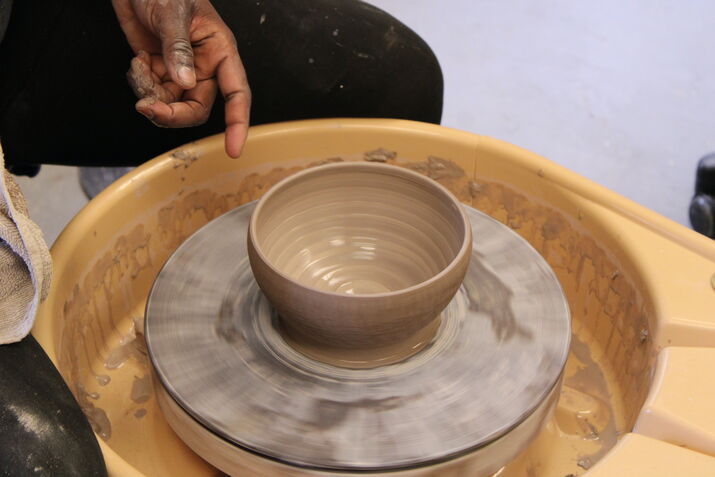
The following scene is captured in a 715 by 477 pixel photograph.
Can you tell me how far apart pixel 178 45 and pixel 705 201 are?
1730 millimetres

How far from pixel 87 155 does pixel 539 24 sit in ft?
8.34

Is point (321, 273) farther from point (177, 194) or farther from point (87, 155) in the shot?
point (87, 155)

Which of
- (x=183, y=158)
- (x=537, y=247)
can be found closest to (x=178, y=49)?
(x=183, y=158)

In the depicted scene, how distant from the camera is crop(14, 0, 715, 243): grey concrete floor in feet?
8.39

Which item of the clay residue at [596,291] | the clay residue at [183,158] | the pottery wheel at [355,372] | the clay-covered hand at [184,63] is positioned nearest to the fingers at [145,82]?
the clay-covered hand at [184,63]

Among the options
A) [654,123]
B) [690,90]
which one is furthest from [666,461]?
[690,90]

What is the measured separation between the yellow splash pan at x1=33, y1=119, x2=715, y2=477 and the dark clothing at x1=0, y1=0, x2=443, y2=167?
0.08m

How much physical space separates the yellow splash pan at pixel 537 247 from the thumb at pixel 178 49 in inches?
8.8

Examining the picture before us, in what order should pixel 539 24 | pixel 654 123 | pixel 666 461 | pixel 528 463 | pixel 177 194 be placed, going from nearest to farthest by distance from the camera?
1. pixel 666 461
2. pixel 528 463
3. pixel 177 194
4. pixel 654 123
5. pixel 539 24

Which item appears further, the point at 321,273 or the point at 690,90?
the point at 690,90

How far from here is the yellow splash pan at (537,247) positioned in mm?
969

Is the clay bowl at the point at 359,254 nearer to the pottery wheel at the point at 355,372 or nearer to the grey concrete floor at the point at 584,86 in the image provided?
the pottery wheel at the point at 355,372

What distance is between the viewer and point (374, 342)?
3.17ft

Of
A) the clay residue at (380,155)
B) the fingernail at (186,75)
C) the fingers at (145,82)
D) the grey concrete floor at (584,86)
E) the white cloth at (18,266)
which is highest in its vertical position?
the fingernail at (186,75)
